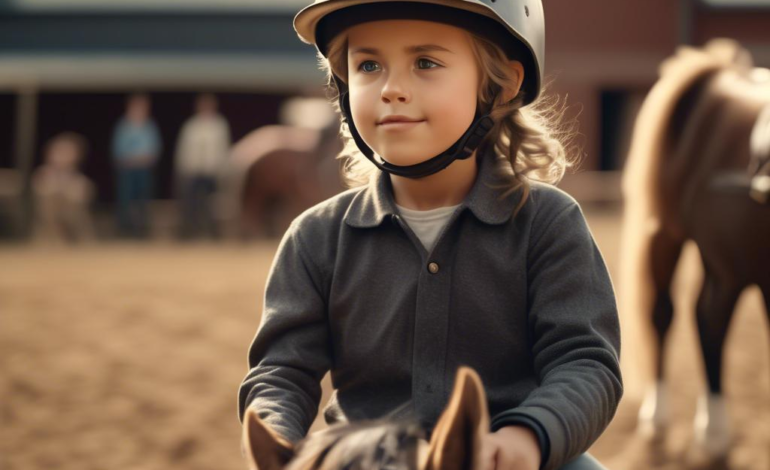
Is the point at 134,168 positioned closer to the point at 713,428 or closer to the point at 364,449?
the point at 713,428

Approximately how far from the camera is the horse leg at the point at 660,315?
15.0 ft

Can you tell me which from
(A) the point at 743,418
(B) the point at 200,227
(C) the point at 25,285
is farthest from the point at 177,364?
(B) the point at 200,227

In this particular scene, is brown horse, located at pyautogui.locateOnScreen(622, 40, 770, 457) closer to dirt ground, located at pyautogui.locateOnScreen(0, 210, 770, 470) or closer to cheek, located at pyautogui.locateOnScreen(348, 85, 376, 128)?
dirt ground, located at pyautogui.locateOnScreen(0, 210, 770, 470)

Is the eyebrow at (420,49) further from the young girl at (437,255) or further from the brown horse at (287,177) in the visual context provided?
the brown horse at (287,177)

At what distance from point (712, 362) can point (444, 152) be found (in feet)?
8.78

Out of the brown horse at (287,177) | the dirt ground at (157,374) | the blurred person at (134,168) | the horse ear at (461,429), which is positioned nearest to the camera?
the horse ear at (461,429)

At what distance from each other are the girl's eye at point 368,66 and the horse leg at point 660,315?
285cm

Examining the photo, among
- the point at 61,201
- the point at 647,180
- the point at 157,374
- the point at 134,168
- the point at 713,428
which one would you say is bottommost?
the point at 61,201

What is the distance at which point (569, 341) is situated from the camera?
6.10 feet

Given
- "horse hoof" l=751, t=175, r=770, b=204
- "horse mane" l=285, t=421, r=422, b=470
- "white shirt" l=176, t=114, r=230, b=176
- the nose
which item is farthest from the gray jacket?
"white shirt" l=176, t=114, r=230, b=176

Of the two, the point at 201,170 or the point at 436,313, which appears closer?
the point at 436,313

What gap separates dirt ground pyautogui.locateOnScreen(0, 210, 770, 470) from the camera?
4.40 m

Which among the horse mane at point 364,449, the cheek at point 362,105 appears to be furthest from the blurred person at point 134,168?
the horse mane at point 364,449

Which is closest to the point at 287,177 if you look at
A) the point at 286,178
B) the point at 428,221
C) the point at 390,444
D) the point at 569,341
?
the point at 286,178
